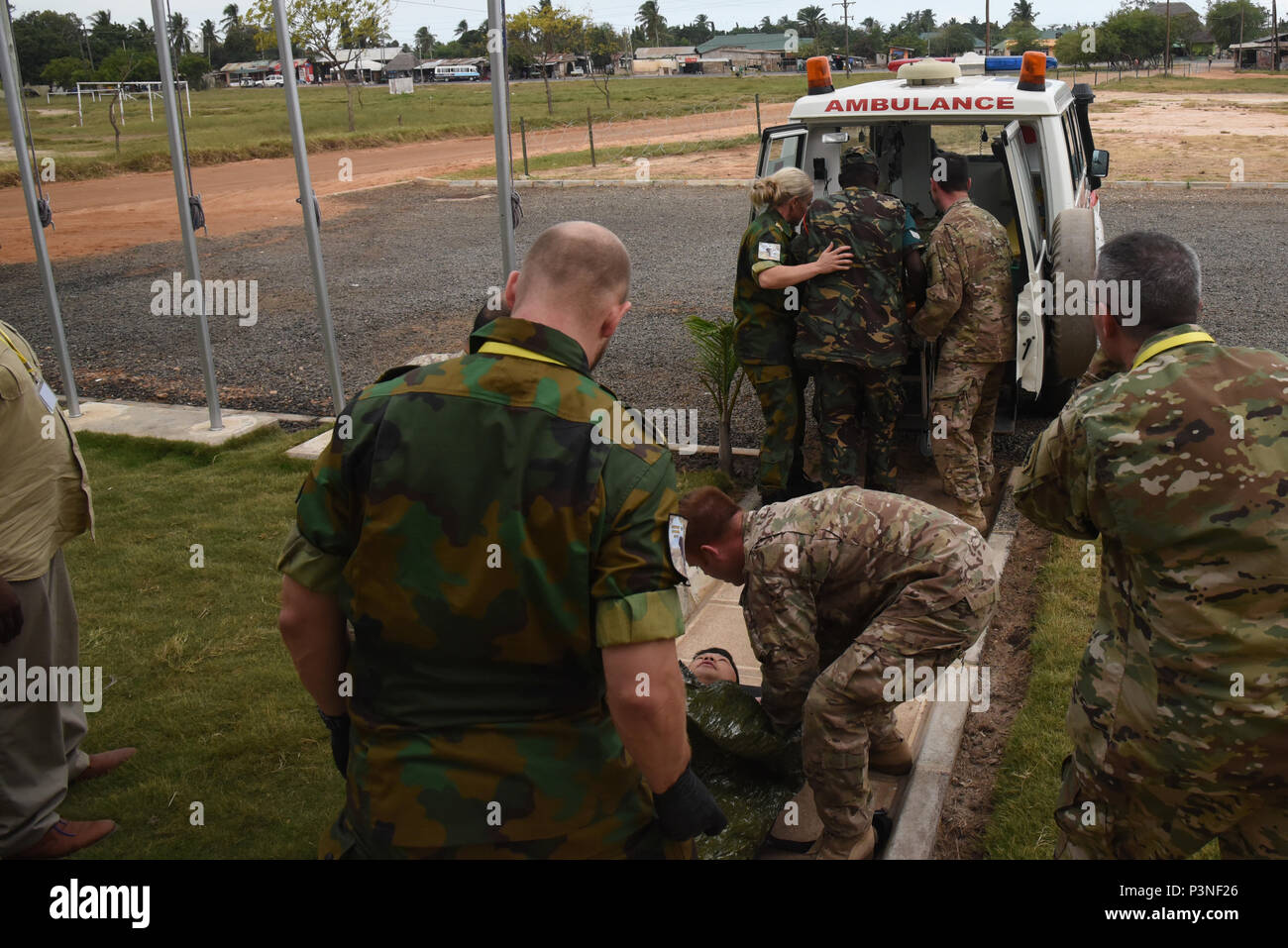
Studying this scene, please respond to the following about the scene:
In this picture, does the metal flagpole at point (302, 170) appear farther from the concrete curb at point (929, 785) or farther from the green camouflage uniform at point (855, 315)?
the concrete curb at point (929, 785)

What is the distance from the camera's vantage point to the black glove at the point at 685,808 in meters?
2.06

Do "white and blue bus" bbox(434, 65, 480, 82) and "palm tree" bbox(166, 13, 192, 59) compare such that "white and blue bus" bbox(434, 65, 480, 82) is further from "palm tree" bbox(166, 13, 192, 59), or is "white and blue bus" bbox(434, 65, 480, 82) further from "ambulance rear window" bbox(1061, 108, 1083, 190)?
"ambulance rear window" bbox(1061, 108, 1083, 190)

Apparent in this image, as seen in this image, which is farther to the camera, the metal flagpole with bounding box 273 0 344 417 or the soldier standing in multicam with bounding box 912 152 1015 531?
the metal flagpole with bounding box 273 0 344 417

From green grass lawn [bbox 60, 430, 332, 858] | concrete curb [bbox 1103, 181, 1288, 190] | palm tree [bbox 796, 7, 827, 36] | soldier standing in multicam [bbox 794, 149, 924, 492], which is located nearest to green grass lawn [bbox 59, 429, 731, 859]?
green grass lawn [bbox 60, 430, 332, 858]

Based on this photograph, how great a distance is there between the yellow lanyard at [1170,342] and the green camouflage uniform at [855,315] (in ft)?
9.56

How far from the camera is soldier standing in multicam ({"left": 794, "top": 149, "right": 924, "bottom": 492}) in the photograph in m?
5.31

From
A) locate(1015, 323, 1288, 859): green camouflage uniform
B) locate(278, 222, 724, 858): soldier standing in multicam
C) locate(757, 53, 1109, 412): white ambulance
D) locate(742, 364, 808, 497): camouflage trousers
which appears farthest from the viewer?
locate(742, 364, 808, 497): camouflage trousers

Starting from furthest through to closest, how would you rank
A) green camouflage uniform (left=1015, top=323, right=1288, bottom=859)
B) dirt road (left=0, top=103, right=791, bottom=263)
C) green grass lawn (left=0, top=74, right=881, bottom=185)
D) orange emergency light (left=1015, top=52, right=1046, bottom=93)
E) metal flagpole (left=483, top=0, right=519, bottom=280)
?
green grass lawn (left=0, top=74, right=881, bottom=185)
dirt road (left=0, top=103, right=791, bottom=263)
orange emergency light (left=1015, top=52, right=1046, bottom=93)
metal flagpole (left=483, top=0, right=519, bottom=280)
green camouflage uniform (left=1015, top=323, right=1288, bottom=859)

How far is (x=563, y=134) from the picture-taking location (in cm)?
3341

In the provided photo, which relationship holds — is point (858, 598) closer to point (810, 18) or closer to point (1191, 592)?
point (1191, 592)

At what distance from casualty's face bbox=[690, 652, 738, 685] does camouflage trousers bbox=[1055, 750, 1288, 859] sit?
4.79ft

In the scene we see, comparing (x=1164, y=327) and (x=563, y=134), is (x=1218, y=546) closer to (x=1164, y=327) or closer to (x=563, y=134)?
(x=1164, y=327)

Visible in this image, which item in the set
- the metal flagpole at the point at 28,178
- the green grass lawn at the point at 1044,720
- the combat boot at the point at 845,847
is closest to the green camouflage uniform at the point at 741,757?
the combat boot at the point at 845,847
